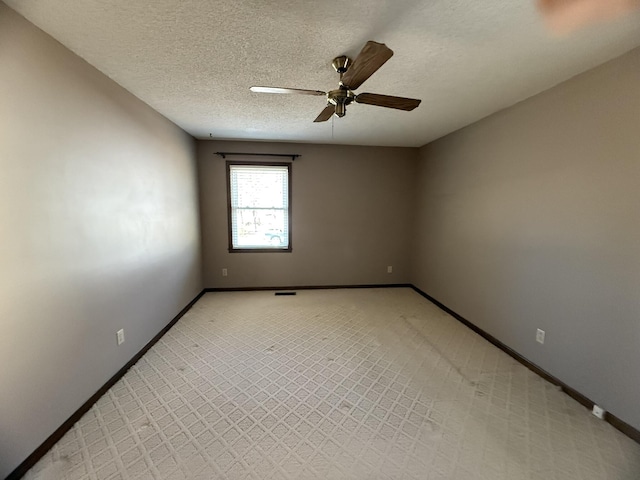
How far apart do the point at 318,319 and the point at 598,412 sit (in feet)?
7.97

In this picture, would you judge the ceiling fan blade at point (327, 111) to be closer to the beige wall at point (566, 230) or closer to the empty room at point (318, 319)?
the empty room at point (318, 319)

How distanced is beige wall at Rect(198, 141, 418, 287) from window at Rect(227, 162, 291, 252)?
0.11 m

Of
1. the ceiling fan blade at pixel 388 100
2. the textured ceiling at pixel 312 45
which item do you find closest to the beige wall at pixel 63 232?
the textured ceiling at pixel 312 45

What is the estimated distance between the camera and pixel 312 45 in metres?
1.55

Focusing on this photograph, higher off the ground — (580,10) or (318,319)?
(580,10)

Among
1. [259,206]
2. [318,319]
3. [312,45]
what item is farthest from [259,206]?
[312,45]

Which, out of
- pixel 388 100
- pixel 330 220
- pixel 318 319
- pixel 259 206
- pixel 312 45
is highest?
pixel 312 45

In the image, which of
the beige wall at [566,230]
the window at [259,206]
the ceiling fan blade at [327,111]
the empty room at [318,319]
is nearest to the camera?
the empty room at [318,319]

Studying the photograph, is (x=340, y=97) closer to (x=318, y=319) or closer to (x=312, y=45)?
(x=312, y=45)

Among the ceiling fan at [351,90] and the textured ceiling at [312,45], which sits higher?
the textured ceiling at [312,45]

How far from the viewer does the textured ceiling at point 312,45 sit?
1268mm

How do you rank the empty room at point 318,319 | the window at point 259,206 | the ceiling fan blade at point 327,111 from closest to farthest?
the empty room at point 318,319 < the ceiling fan blade at point 327,111 < the window at point 259,206

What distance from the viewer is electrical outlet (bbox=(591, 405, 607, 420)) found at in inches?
67.5

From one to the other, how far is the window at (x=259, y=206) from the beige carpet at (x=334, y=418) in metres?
1.73
